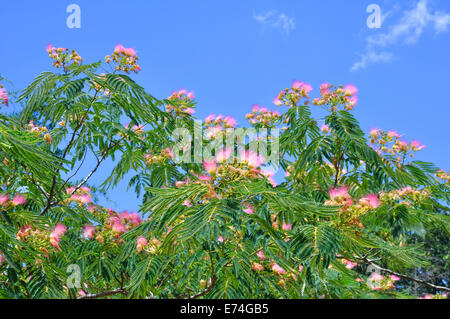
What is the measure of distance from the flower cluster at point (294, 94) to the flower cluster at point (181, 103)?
98cm

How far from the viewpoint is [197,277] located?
3.72m

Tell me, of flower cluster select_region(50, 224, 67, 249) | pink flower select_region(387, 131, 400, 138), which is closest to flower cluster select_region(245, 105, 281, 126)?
pink flower select_region(387, 131, 400, 138)

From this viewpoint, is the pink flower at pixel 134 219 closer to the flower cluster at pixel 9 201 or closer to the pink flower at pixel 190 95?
the flower cluster at pixel 9 201

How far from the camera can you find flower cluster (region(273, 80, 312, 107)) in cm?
481

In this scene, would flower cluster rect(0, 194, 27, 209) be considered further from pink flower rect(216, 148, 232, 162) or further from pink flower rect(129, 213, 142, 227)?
pink flower rect(216, 148, 232, 162)

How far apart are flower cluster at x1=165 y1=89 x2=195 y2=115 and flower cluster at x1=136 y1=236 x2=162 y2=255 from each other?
6.37 ft

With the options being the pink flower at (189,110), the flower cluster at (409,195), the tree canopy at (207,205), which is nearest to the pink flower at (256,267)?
the tree canopy at (207,205)

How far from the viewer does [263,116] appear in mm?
5266

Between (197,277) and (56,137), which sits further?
(56,137)

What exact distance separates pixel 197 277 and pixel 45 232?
1.25 meters
